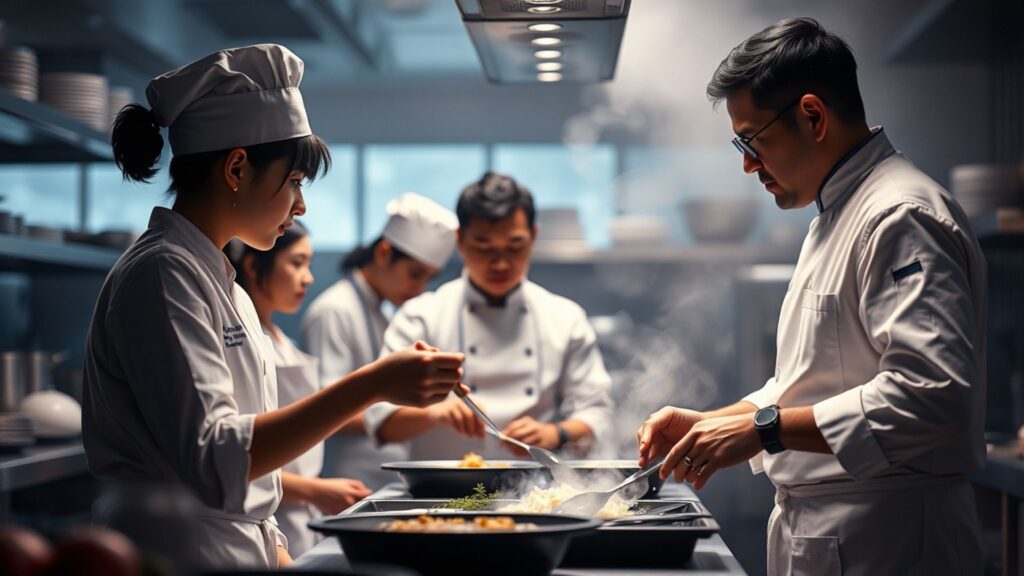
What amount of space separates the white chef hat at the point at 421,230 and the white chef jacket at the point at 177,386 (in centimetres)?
188

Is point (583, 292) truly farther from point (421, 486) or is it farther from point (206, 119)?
point (206, 119)

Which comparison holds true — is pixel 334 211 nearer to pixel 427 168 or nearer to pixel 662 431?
pixel 427 168

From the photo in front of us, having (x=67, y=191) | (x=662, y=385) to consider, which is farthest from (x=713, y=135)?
(x=67, y=191)

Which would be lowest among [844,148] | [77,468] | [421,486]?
[77,468]

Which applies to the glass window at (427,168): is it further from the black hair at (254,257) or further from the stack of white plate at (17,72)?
the black hair at (254,257)

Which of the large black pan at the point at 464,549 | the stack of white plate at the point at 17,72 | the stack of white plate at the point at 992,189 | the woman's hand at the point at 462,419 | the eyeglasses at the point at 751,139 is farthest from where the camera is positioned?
the stack of white plate at the point at 992,189

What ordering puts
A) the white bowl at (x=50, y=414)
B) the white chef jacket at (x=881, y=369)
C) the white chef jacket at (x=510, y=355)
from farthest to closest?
the white bowl at (x=50, y=414)
the white chef jacket at (x=510, y=355)
the white chef jacket at (x=881, y=369)

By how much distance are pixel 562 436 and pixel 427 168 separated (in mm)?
3367

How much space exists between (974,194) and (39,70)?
12.2 ft

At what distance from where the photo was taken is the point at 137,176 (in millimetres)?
1553

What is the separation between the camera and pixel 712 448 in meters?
1.51

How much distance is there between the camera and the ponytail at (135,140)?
153 centimetres

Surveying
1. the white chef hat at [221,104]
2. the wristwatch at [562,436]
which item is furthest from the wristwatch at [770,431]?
the wristwatch at [562,436]

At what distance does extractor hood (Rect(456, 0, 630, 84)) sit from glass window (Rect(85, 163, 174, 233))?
8.64 ft
